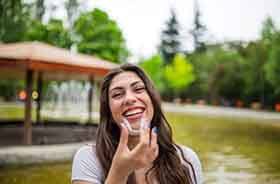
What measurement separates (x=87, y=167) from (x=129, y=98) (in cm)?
34

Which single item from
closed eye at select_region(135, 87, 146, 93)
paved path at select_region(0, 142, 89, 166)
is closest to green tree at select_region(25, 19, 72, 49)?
paved path at select_region(0, 142, 89, 166)

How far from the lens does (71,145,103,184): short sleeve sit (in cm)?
142

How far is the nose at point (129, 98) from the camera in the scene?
1.36 metres

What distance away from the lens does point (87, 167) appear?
4.77 feet

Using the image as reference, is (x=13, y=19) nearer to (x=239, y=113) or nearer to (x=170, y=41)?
(x=239, y=113)

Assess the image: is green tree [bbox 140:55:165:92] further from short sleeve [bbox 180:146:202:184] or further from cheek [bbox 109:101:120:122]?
cheek [bbox 109:101:120:122]

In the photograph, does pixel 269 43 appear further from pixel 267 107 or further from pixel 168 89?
pixel 168 89

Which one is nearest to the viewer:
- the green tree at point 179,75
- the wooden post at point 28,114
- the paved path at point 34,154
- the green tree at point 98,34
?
the paved path at point 34,154

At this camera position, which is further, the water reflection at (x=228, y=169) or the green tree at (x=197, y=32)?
the green tree at (x=197, y=32)

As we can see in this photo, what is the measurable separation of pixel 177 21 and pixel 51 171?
47373 mm

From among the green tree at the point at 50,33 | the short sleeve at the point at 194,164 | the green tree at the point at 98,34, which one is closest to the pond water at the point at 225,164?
the short sleeve at the point at 194,164

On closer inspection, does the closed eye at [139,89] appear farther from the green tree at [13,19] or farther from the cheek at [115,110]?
the green tree at [13,19]

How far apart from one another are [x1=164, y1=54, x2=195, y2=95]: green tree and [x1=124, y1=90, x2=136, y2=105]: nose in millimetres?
34525

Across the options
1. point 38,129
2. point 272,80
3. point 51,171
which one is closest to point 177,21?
point 272,80
